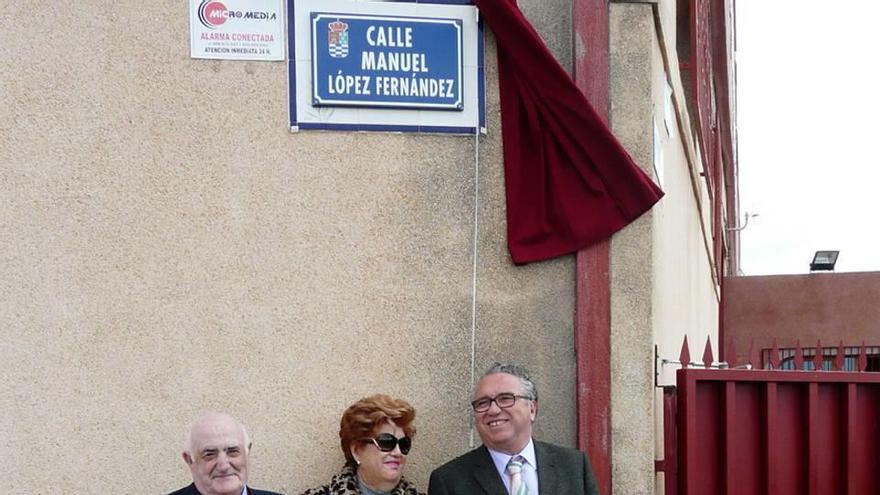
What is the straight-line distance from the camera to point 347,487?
382 cm

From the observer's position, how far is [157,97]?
4.25m

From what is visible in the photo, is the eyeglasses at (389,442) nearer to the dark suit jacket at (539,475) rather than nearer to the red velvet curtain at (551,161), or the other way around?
the dark suit jacket at (539,475)

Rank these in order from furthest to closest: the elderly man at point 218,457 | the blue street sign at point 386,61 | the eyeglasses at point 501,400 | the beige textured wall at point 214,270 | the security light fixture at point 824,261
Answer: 1. the security light fixture at point 824,261
2. the blue street sign at point 386,61
3. the beige textured wall at point 214,270
4. the eyeglasses at point 501,400
5. the elderly man at point 218,457

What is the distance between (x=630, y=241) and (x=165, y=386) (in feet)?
6.71

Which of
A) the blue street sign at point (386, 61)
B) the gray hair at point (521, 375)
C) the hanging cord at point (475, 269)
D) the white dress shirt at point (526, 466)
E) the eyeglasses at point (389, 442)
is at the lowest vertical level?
the white dress shirt at point (526, 466)

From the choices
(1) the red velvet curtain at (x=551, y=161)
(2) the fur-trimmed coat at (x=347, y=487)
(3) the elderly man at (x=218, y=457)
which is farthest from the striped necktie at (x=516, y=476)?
(3) the elderly man at (x=218, y=457)

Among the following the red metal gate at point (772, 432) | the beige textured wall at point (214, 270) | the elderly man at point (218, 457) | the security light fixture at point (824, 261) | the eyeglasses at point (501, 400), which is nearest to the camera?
the elderly man at point (218, 457)

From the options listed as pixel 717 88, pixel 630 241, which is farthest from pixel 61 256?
pixel 717 88

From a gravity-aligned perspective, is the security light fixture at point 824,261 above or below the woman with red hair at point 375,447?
above

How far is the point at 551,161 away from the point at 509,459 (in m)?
1.28

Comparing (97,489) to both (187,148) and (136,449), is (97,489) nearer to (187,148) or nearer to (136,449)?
(136,449)

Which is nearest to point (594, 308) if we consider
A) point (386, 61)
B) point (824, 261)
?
point (386, 61)

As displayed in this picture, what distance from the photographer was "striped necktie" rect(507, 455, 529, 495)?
149 inches

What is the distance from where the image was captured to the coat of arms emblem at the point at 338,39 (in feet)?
14.1
